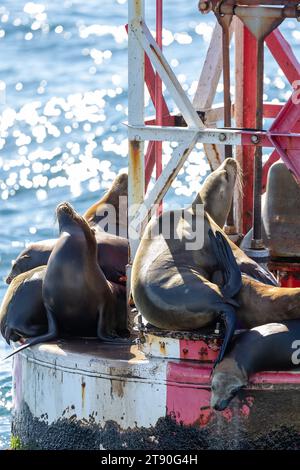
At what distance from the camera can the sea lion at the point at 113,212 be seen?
33.2 ft

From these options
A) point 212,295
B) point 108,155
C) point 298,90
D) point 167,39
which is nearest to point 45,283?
point 212,295

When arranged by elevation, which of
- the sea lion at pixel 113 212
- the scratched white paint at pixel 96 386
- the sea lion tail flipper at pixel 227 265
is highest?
the sea lion at pixel 113 212

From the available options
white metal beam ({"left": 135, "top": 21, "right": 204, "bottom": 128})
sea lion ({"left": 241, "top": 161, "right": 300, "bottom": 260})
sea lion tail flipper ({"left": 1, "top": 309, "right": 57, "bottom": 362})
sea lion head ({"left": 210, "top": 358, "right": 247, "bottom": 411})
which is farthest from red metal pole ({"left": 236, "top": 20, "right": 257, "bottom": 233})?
sea lion head ({"left": 210, "top": 358, "right": 247, "bottom": 411})

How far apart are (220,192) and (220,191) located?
0.03ft

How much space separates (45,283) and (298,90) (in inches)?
76.1

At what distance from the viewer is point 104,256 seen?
9492mm

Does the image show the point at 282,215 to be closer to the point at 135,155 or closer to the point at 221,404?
the point at 135,155

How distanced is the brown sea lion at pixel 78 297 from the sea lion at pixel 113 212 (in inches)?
39.5

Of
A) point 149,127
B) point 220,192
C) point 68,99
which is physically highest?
point 68,99

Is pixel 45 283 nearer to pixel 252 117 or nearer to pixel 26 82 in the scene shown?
pixel 252 117

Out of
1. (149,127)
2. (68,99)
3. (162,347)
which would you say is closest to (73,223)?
(149,127)

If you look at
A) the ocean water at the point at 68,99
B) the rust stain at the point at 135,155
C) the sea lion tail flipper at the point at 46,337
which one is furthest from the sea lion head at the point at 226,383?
the ocean water at the point at 68,99

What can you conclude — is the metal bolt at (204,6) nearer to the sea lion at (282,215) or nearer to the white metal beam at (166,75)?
the white metal beam at (166,75)

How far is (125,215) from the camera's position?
33.6ft
